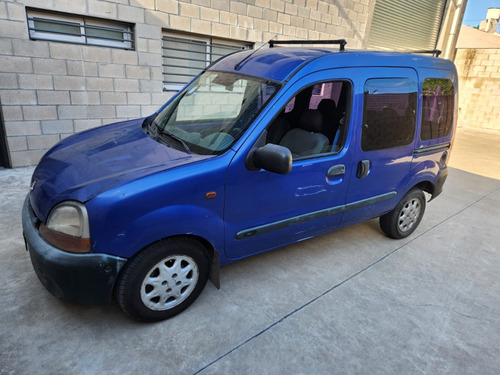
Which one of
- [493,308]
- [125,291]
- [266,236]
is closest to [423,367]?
[493,308]

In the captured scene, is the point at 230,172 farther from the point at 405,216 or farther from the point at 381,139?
the point at 405,216

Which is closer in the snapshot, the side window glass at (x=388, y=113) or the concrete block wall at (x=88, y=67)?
the side window glass at (x=388, y=113)

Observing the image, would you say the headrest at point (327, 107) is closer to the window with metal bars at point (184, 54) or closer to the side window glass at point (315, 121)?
the side window glass at point (315, 121)

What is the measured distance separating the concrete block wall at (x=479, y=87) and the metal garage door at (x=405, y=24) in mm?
2365

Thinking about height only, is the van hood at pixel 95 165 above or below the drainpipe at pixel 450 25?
below

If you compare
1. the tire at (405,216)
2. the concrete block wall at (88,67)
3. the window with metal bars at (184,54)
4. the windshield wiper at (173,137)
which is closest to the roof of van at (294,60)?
the windshield wiper at (173,137)

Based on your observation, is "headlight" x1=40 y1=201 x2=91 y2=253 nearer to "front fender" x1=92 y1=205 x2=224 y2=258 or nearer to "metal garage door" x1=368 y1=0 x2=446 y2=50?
"front fender" x1=92 y1=205 x2=224 y2=258

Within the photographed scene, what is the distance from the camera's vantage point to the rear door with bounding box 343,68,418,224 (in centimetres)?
298

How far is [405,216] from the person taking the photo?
12.6 ft

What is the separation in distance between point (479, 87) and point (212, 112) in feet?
48.7

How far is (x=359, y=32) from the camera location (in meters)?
9.19

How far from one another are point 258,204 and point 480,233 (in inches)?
131

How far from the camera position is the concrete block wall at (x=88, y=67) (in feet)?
15.8

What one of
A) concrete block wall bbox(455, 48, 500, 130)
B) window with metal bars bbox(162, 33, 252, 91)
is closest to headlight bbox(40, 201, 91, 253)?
window with metal bars bbox(162, 33, 252, 91)
